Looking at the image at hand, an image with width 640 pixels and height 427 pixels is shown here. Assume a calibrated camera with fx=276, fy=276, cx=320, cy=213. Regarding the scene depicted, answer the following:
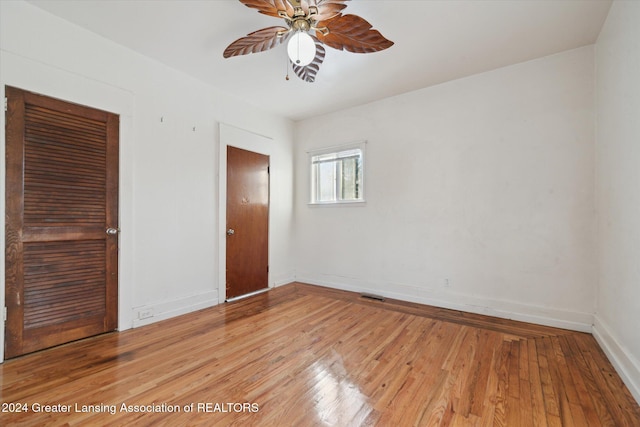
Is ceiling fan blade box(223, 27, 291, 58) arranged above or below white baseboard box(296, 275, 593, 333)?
above

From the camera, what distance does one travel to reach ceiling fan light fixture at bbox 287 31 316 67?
2.10 meters

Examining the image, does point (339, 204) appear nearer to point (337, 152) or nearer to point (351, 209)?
point (351, 209)

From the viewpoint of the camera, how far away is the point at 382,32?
265 centimetres

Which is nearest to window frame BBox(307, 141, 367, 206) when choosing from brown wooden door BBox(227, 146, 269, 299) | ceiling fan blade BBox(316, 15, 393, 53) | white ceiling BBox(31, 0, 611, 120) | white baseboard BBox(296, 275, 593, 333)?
brown wooden door BBox(227, 146, 269, 299)

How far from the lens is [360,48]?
234 cm

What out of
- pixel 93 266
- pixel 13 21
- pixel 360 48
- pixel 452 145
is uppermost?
pixel 13 21

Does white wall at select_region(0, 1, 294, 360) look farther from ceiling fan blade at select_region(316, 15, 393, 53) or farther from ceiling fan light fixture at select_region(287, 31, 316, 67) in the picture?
ceiling fan blade at select_region(316, 15, 393, 53)

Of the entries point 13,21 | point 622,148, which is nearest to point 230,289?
point 13,21

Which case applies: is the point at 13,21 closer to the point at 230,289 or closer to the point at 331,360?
the point at 230,289

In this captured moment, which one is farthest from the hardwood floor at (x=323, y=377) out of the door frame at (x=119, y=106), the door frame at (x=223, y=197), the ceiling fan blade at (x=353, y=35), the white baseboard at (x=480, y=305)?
the ceiling fan blade at (x=353, y=35)

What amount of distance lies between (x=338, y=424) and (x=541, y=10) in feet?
11.6

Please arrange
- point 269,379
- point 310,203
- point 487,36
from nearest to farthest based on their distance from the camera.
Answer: point 269,379 → point 487,36 → point 310,203

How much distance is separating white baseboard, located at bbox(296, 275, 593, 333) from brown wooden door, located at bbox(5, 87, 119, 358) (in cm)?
323

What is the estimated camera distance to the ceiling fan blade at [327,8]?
75.1 inches
